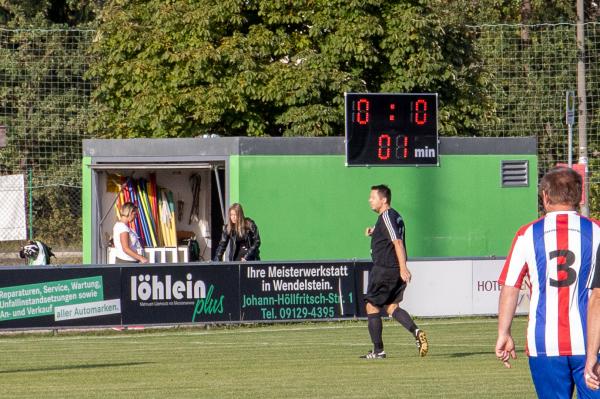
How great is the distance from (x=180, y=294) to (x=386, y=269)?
5812 mm

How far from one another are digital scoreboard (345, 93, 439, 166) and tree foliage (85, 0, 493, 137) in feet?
19.5

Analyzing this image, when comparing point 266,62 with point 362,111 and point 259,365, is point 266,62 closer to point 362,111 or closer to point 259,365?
point 362,111

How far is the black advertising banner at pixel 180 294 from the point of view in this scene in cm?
1831

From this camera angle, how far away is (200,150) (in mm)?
21625

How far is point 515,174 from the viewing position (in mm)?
23219

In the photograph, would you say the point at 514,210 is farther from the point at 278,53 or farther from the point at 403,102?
the point at 278,53

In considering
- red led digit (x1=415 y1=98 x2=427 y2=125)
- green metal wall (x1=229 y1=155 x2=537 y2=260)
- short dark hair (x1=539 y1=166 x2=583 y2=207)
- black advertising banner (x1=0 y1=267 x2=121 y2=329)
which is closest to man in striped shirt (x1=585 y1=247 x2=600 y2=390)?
short dark hair (x1=539 y1=166 x2=583 y2=207)

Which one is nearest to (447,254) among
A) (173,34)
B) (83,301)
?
(83,301)

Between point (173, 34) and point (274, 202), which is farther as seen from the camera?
point (173, 34)

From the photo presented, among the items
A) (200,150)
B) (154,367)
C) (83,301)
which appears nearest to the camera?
(154,367)

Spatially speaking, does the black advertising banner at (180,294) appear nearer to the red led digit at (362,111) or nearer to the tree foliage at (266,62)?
the red led digit at (362,111)

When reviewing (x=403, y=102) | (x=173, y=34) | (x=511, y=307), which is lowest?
(x=511, y=307)

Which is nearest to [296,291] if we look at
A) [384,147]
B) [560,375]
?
[384,147]

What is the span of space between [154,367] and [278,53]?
53.3ft
